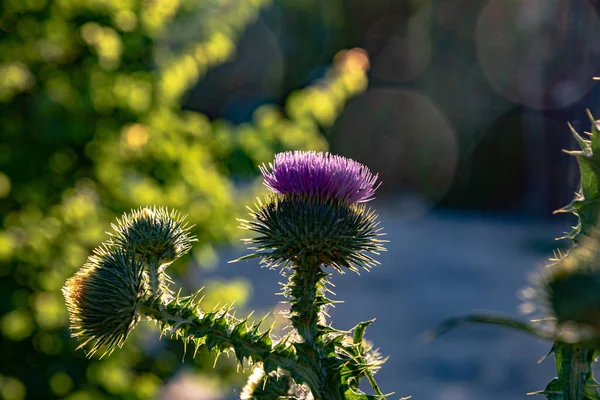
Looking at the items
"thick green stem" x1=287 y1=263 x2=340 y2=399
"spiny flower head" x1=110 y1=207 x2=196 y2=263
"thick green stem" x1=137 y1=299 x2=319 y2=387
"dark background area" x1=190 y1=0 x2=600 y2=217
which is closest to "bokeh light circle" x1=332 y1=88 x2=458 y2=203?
"dark background area" x1=190 y1=0 x2=600 y2=217

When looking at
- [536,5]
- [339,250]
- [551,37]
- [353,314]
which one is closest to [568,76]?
[551,37]

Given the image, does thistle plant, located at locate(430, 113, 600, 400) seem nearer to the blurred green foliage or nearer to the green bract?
the green bract

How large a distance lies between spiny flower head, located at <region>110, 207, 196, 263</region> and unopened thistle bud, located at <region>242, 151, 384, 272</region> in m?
0.16

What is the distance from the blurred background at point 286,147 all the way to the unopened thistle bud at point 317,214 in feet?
1.20

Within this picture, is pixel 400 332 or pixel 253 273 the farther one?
pixel 253 273

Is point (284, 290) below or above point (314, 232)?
below

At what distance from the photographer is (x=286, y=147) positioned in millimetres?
5152

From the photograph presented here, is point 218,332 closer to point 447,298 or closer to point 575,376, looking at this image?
point 575,376

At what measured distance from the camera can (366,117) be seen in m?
21.2

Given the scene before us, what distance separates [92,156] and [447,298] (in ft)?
28.8

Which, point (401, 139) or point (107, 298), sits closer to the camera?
point (107, 298)

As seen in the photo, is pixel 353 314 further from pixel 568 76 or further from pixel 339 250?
pixel 339 250

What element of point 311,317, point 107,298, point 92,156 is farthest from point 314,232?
point 92,156

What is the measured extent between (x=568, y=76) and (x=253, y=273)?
7.74m
